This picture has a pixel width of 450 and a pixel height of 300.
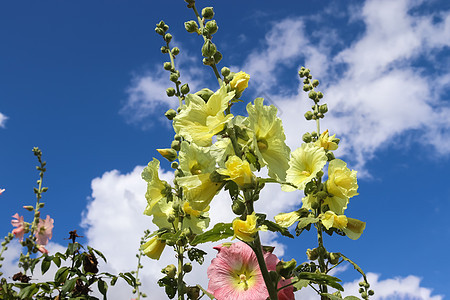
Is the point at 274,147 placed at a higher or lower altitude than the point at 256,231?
higher

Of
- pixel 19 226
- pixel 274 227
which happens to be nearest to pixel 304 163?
pixel 274 227

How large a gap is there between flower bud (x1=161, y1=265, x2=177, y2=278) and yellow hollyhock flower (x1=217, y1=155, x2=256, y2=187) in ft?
2.54

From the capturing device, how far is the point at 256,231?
1.17m

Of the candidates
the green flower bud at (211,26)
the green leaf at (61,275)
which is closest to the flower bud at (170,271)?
the green leaf at (61,275)

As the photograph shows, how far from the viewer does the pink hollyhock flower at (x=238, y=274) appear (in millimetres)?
1589

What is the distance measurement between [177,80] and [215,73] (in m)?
0.67

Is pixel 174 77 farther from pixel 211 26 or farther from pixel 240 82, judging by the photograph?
pixel 240 82

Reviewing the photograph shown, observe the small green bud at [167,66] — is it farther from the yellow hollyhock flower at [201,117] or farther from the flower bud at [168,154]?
the yellow hollyhock flower at [201,117]

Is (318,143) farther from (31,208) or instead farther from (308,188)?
(31,208)

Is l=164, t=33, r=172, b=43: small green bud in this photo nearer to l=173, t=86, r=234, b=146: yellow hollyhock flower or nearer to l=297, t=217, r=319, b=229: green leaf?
l=173, t=86, r=234, b=146: yellow hollyhock flower

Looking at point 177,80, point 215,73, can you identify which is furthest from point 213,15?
point 177,80

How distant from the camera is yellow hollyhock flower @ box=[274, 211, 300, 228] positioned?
77.7 inches

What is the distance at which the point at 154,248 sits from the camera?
1.79 meters

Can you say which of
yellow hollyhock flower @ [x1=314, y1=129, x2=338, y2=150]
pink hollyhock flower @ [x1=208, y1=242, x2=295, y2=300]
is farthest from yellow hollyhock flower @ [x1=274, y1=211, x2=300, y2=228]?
yellow hollyhock flower @ [x1=314, y1=129, x2=338, y2=150]
